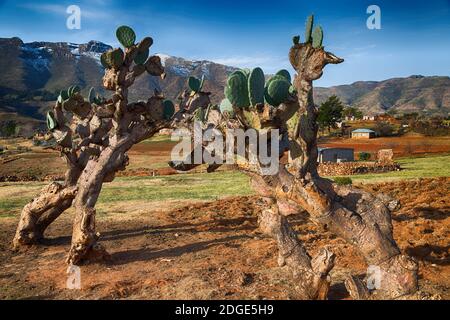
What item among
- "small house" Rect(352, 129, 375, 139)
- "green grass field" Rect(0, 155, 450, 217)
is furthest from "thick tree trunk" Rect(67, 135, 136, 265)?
"small house" Rect(352, 129, 375, 139)

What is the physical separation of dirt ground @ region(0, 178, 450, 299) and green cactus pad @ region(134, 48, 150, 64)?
393 cm

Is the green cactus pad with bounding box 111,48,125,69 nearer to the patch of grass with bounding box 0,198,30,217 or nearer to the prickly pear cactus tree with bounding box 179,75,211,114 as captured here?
the prickly pear cactus tree with bounding box 179,75,211,114

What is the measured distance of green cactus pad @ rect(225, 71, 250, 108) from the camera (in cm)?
620

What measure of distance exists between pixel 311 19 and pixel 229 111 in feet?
7.30

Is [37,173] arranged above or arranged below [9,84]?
below

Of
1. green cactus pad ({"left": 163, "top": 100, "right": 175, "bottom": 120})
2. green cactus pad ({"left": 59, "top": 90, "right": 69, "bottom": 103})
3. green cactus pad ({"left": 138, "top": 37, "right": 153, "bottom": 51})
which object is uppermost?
green cactus pad ({"left": 138, "top": 37, "right": 153, "bottom": 51})

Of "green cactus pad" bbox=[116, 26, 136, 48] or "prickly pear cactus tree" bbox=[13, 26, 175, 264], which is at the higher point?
"green cactus pad" bbox=[116, 26, 136, 48]

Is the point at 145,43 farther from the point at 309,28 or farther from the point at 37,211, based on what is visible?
the point at 37,211

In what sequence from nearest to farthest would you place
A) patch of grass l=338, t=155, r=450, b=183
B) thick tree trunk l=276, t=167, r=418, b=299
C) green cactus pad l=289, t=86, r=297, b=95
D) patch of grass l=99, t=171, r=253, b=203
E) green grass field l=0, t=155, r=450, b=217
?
1. thick tree trunk l=276, t=167, r=418, b=299
2. green cactus pad l=289, t=86, r=297, b=95
3. green grass field l=0, t=155, r=450, b=217
4. patch of grass l=99, t=171, r=253, b=203
5. patch of grass l=338, t=155, r=450, b=183

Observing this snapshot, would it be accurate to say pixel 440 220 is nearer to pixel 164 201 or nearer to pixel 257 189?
pixel 257 189

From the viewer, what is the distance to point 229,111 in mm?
7578

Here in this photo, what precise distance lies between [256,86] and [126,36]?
3.49 meters

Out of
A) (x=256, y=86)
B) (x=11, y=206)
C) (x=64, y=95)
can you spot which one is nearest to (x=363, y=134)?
(x=11, y=206)
